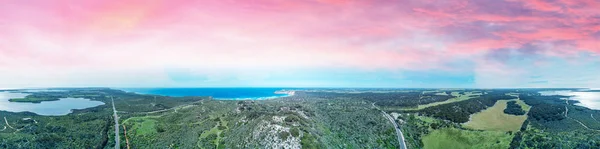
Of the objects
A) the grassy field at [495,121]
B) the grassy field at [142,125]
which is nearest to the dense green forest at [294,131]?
→ the grassy field at [142,125]

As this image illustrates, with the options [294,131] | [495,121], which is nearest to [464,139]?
[495,121]

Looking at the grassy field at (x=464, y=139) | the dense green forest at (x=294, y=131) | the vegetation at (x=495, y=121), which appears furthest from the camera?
the vegetation at (x=495, y=121)

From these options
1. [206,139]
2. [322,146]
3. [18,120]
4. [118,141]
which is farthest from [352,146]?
[18,120]

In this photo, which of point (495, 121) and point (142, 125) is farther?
point (495, 121)

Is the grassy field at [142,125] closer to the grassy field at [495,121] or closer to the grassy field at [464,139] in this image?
the grassy field at [464,139]

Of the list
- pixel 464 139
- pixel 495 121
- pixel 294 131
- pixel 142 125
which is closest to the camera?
pixel 294 131

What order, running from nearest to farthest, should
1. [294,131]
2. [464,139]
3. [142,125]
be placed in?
[294,131] → [464,139] → [142,125]

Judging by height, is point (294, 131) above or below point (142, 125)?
above

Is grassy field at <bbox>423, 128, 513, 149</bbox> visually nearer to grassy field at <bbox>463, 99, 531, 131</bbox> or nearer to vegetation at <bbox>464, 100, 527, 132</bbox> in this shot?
vegetation at <bbox>464, 100, 527, 132</bbox>

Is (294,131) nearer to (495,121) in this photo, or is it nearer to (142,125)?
(142,125)
